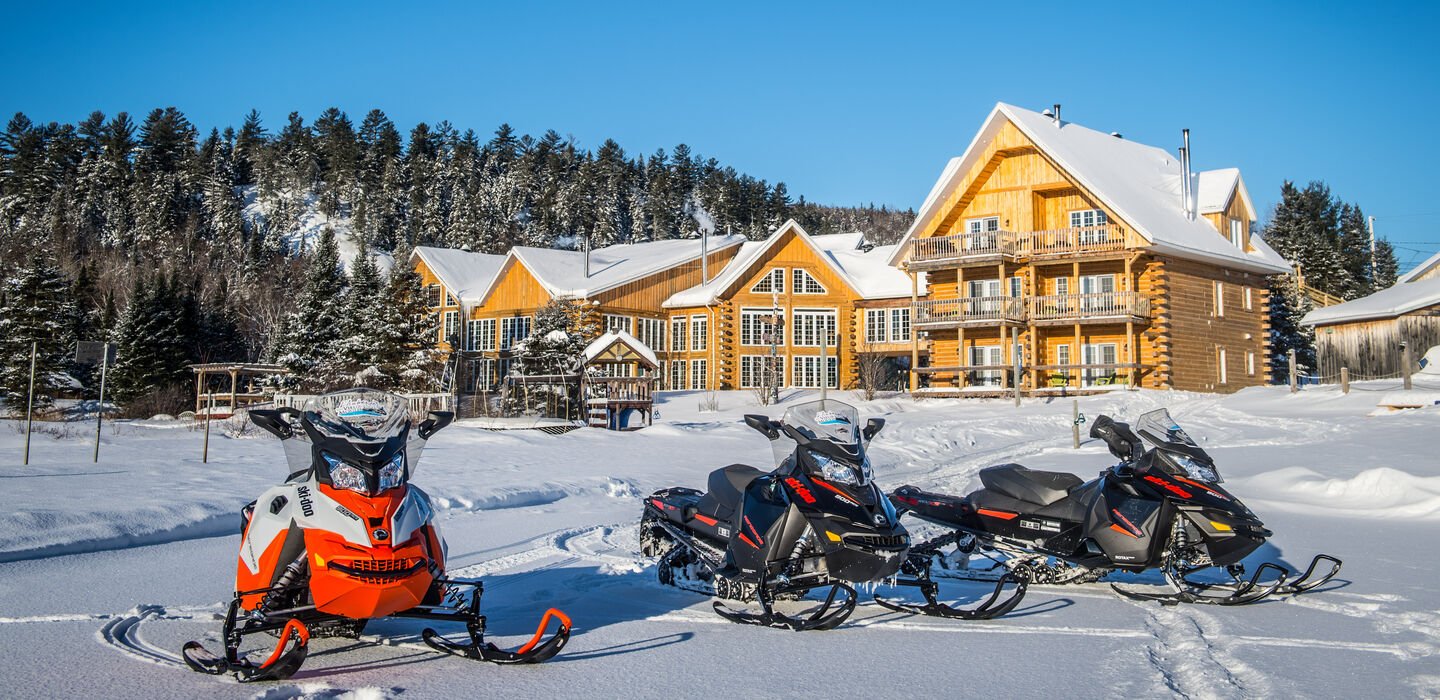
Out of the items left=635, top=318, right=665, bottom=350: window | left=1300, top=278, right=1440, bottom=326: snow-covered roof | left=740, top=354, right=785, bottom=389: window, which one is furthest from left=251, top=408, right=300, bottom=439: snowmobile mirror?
left=635, top=318, right=665, bottom=350: window

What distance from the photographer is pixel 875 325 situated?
148 ft

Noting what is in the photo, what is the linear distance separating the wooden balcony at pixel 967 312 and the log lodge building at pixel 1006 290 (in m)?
0.07

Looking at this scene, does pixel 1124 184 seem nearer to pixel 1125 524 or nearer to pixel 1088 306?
pixel 1088 306

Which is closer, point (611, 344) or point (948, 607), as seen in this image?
point (948, 607)

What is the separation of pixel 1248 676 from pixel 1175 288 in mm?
Result: 32788

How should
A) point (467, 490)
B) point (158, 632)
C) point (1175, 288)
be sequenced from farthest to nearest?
1. point (1175, 288)
2. point (467, 490)
3. point (158, 632)

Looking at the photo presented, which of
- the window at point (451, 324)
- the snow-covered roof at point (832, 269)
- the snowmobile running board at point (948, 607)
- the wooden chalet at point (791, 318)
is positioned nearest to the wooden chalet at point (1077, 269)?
the snow-covered roof at point (832, 269)

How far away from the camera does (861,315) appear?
45.6 m

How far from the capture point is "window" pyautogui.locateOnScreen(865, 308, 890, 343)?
147ft

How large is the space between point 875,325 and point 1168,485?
1518 inches

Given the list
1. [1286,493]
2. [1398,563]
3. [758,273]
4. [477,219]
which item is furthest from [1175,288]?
[477,219]

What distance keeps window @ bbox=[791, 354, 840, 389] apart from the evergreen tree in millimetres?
28539

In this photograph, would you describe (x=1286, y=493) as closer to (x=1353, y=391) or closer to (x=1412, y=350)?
(x=1353, y=391)

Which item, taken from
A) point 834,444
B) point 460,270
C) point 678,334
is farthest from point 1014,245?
point 834,444
